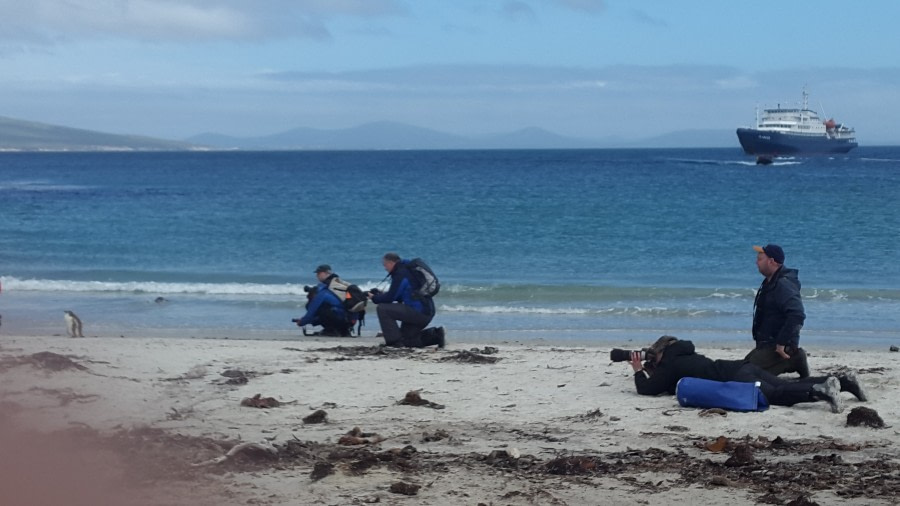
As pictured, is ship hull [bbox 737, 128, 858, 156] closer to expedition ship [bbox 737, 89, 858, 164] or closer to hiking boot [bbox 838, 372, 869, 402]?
expedition ship [bbox 737, 89, 858, 164]

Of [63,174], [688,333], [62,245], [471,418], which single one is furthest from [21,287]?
[63,174]

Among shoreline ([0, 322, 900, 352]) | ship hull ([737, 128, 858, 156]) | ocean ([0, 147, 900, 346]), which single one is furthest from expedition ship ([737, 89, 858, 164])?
shoreline ([0, 322, 900, 352])

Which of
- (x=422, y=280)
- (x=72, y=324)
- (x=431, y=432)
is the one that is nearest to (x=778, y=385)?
(x=431, y=432)

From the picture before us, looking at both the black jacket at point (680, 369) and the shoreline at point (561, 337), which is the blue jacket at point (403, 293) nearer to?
the shoreline at point (561, 337)

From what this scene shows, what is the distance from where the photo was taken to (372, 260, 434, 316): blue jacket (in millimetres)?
12008

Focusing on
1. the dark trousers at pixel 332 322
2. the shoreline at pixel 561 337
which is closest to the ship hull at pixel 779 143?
the shoreline at pixel 561 337

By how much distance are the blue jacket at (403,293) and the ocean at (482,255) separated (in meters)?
2.76

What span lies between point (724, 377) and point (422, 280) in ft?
13.6

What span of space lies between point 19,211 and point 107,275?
21.1 m

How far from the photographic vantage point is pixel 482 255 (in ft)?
91.6

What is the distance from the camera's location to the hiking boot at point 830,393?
8.29 metres

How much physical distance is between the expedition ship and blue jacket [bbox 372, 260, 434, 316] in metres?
90.9

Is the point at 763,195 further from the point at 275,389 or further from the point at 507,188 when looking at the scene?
the point at 275,389

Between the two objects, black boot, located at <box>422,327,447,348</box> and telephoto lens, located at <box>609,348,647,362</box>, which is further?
black boot, located at <box>422,327,447,348</box>
